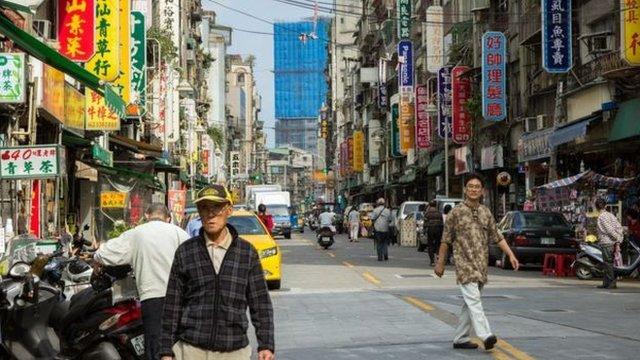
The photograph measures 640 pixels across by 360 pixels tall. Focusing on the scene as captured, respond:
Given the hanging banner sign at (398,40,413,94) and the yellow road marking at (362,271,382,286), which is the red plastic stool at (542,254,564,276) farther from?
the hanging banner sign at (398,40,413,94)

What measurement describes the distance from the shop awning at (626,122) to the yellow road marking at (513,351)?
1551 centimetres

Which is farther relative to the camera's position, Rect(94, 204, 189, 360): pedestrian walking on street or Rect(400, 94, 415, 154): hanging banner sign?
Rect(400, 94, 415, 154): hanging banner sign

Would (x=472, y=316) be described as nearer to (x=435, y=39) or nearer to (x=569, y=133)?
(x=569, y=133)

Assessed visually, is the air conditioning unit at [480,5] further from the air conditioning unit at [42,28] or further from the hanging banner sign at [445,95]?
the air conditioning unit at [42,28]

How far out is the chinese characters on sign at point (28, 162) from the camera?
17484mm

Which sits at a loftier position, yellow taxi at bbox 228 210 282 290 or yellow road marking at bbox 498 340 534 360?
yellow taxi at bbox 228 210 282 290

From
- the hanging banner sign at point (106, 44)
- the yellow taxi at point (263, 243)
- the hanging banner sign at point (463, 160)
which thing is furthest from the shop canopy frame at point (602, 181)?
the hanging banner sign at point (463, 160)

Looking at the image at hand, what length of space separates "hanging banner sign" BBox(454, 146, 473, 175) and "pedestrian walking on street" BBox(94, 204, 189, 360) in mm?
43952

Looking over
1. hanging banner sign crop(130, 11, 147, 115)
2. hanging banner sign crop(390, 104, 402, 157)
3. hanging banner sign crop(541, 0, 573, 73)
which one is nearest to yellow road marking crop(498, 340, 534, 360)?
hanging banner sign crop(541, 0, 573, 73)

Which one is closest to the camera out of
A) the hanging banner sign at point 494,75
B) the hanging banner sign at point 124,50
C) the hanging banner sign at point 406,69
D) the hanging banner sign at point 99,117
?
the hanging banner sign at point 99,117

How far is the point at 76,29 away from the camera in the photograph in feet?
90.2

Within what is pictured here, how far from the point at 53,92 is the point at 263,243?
5.97 metres

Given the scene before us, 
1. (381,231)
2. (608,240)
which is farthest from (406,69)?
(608,240)

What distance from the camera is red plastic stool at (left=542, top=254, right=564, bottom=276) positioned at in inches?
1057
